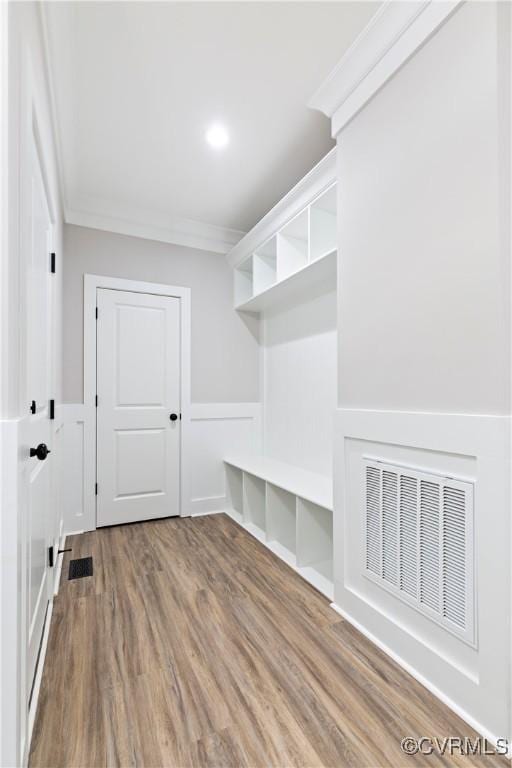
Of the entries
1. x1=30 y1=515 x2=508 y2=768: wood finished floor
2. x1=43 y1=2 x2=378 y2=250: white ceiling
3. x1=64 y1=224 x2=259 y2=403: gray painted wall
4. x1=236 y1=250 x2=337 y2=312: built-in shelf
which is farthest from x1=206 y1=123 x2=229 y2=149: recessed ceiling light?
x1=30 y1=515 x2=508 y2=768: wood finished floor

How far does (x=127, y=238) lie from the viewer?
3.22 meters

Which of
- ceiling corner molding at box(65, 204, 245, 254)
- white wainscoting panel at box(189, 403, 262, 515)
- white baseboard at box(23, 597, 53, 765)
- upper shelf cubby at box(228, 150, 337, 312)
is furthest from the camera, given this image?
white wainscoting panel at box(189, 403, 262, 515)

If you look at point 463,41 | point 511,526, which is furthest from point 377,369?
point 463,41

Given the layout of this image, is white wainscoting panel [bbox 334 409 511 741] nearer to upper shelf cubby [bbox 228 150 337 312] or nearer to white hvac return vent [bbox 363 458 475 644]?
white hvac return vent [bbox 363 458 475 644]

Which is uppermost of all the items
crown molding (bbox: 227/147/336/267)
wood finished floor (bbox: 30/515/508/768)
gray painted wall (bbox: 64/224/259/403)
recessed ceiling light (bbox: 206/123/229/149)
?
recessed ceiling light (bbox: 206/123/229/149)

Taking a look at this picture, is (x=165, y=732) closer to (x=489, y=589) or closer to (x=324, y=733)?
(x=324, y=733)

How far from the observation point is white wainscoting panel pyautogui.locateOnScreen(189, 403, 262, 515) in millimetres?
3424

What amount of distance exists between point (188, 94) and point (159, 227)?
1.43m

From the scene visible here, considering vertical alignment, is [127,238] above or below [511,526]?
above

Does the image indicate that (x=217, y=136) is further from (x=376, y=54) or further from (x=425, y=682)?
(x=425, y=682)

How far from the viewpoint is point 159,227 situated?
3.29m

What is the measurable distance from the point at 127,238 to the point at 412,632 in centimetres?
331

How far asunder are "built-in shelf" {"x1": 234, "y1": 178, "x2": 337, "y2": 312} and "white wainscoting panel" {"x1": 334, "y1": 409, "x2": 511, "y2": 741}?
1174 mm

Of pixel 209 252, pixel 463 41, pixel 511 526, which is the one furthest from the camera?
pixel 209 252
